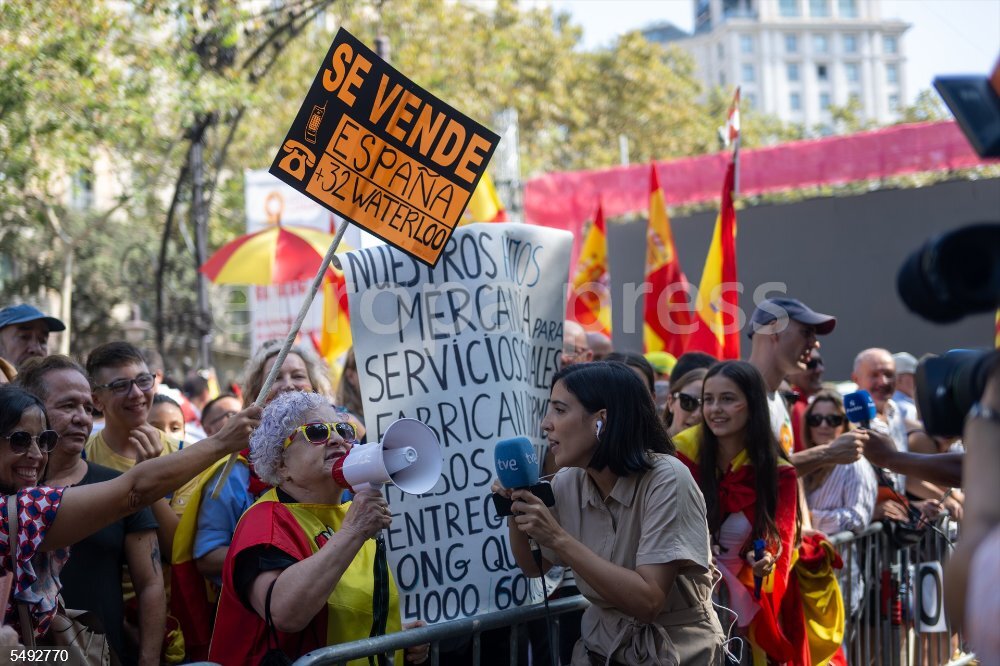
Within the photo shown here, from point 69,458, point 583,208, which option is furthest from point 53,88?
point 69,458

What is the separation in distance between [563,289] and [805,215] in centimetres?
1084

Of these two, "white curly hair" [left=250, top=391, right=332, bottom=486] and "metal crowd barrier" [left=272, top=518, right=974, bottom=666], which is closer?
"white curly hair" [left=250, top=391, right=332, bottom=486]

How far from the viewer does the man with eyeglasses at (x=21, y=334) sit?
209 inches

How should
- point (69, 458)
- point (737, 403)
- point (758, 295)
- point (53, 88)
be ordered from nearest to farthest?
point (69, 458) → point (737, 403) → point (758, 295) → point (53, 88)

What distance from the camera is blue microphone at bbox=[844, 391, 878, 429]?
4.63m

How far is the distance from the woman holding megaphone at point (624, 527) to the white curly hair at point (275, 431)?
2.22 ft

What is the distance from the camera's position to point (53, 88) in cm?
1365

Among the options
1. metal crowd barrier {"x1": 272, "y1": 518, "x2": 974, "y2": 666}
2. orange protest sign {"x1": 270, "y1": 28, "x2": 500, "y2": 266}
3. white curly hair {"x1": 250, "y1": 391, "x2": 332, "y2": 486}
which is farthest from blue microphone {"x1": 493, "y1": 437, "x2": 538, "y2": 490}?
metal crowd barrier {"x1": 272, "y1": 518, "x2": 974, "y2": 666}

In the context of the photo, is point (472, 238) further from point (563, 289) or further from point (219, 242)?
point (219, 242)

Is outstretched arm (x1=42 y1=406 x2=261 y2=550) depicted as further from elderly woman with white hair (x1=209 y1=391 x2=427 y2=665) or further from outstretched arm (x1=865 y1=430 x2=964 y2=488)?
outstretched arm (x1=865 y1=430 x2=964 y2=488)

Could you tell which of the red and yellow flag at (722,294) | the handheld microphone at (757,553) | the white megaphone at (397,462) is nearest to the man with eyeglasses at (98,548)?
the white megaphone at (397,462)

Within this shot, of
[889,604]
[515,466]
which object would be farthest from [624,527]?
[889,604]

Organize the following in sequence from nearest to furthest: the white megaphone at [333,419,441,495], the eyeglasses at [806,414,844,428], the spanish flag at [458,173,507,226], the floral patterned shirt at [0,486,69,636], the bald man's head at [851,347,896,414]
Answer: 1. the floral patterned shirt at [0,486,69,636]
2. the white megaphone at [333,419,441,495]
3. the eyeglasses at [806,414,844,428]
4. the bald man's head at [851,347,896,414]
5. the spanish flag at [458,173,507,226]

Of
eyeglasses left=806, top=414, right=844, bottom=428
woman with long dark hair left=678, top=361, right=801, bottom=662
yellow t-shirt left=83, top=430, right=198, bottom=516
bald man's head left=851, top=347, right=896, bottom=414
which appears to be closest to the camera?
yellow t-shirt left=83, top=430, right=198, bottom=516
